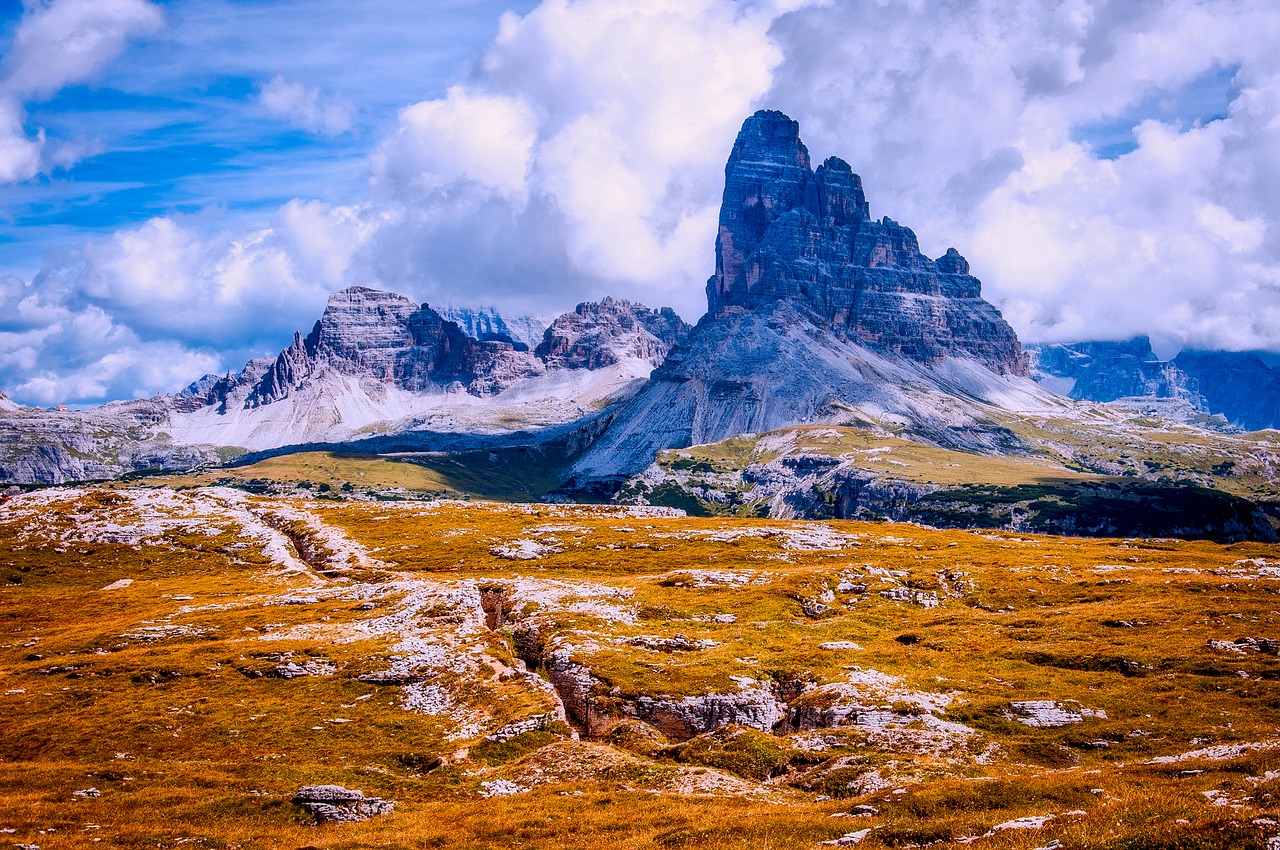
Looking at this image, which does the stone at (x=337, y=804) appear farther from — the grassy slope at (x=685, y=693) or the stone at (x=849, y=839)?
the stone at (x=849, y=839)

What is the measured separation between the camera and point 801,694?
2515 inches

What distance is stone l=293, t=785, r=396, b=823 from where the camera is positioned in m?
47.2

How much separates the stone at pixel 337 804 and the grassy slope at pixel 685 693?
1253mm

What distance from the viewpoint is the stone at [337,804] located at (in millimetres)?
47219

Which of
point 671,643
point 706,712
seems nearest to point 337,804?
point 706,712

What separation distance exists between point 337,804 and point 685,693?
1018 inches

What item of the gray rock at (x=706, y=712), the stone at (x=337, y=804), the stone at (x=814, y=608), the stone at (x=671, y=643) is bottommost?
the stone at (x=337, y=804)

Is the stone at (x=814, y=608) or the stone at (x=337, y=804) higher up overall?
the stone at (x=814, y=608)

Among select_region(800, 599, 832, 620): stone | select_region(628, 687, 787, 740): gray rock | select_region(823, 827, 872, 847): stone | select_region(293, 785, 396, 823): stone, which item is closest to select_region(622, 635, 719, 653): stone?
select_region(628, 687, 787, 740): gray rock

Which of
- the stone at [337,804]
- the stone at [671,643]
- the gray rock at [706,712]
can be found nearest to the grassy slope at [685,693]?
the stone at [337,804]

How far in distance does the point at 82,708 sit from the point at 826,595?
7382 centimetres

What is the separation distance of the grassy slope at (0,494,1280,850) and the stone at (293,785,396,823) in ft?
4.11

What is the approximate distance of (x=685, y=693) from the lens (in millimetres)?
63406

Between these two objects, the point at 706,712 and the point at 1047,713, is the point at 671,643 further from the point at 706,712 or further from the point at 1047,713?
the point at 1047,713
